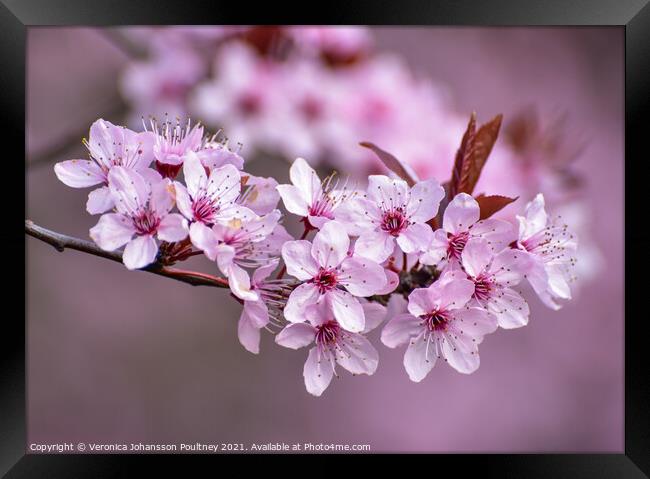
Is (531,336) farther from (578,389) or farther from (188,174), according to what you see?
(188,174)

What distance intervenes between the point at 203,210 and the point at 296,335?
22cm

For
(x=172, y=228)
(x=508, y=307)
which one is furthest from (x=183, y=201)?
(x=508, y=307)

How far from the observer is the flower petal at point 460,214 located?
104 centimetres

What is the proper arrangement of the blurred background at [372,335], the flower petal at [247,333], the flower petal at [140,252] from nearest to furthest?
1. the flower petal at [140,252]
2. the flower petal at [247,333]
3. the blurred background at [372,335]

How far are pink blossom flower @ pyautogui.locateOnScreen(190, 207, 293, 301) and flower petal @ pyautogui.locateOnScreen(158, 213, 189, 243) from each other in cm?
1

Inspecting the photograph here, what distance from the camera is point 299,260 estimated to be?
1.02 m

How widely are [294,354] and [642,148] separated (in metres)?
3.23

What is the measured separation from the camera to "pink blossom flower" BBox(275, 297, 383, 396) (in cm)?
107

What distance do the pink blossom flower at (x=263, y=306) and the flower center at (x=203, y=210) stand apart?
0.10m

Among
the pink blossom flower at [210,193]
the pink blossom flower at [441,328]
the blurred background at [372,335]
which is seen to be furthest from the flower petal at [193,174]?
the blurred background at [372,335]

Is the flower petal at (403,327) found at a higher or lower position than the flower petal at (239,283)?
lower

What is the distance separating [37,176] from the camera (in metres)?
4.05

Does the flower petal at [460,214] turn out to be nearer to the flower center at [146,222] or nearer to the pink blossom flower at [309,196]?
the pink blossom flower at [309,196]

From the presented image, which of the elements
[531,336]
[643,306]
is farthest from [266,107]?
[531,336]
